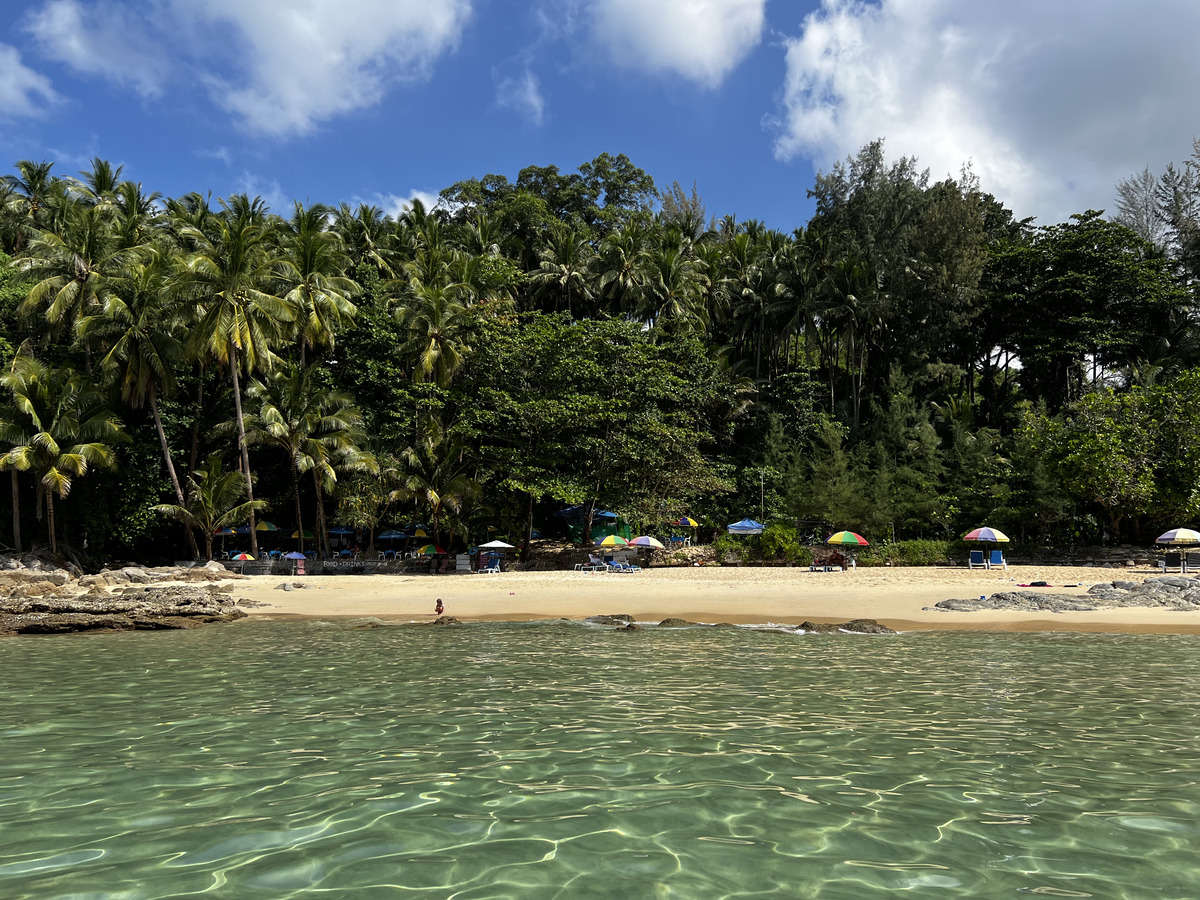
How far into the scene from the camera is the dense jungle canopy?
3030cm

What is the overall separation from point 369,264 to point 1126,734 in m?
41.9

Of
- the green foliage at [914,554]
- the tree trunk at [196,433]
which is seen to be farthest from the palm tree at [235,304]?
the green foliage at [914,554]

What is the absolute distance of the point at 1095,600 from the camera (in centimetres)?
1752

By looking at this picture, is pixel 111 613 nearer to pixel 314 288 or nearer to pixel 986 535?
pixel 314 288

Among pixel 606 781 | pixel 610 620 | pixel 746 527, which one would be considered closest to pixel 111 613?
pixel 610 620

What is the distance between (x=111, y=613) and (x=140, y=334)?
1827 centimetres

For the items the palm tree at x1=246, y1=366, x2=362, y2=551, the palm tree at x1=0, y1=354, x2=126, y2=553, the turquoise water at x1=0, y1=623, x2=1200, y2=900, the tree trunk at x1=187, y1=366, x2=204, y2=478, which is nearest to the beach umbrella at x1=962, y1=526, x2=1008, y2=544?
the turquoise water at x1=0, y1=623, x2=1200, y2=900

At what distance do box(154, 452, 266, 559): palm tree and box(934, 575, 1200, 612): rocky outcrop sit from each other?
84.0 feet

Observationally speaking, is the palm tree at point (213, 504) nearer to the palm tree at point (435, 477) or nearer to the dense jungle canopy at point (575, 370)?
the dense jungle canopy at point (575, 370)

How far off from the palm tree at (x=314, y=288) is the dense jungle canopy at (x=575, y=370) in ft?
0.53

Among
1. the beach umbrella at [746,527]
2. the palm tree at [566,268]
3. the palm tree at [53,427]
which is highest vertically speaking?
the palm tree at [566,268]

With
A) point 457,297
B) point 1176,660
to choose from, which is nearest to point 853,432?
point 457,297

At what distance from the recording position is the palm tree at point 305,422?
30891mm

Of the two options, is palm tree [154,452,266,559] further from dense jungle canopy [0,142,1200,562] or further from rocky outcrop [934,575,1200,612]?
rocky outcrop [934,575,1200,612]
